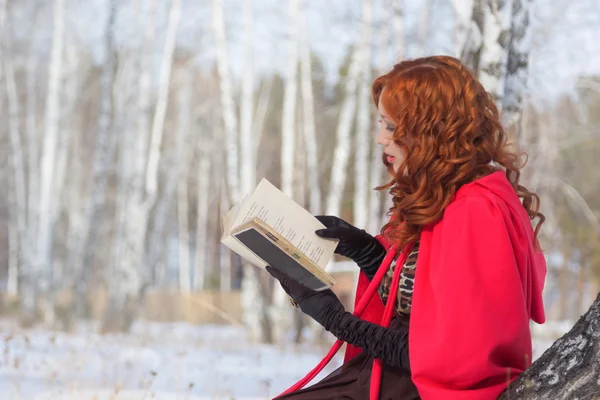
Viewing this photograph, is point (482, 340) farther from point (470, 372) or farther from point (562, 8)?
point (562, 8)

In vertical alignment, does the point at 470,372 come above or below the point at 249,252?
below

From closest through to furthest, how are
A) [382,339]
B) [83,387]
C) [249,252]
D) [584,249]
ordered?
[382,339], [249,252], [83,387], [584,249]

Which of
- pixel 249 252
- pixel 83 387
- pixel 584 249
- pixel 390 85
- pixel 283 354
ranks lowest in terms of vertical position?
pixel 584 249

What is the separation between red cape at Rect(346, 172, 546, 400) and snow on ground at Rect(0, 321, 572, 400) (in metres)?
1.90

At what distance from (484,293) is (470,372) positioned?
195 mm

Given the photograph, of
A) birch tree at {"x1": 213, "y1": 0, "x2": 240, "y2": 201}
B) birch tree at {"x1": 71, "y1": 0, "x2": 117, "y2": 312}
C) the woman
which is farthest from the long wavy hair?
birch tree at {"x1": 71, "y1": 0, "x2": 117, "y2": 312}

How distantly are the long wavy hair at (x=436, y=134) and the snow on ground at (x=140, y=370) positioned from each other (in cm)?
188

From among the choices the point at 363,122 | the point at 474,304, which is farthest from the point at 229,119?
the point at 474,304

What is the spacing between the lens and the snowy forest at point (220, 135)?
5371mm

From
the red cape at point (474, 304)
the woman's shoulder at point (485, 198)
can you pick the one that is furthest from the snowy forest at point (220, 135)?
the woman's shoulder at point (485, 198)

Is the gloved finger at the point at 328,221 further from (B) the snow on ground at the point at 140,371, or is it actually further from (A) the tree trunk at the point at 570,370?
(B) the snow on ground at the point at 140,371

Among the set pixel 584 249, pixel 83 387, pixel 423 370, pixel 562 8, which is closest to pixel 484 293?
pixel 423 370

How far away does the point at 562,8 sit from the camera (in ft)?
38.7

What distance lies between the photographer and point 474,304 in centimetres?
191
